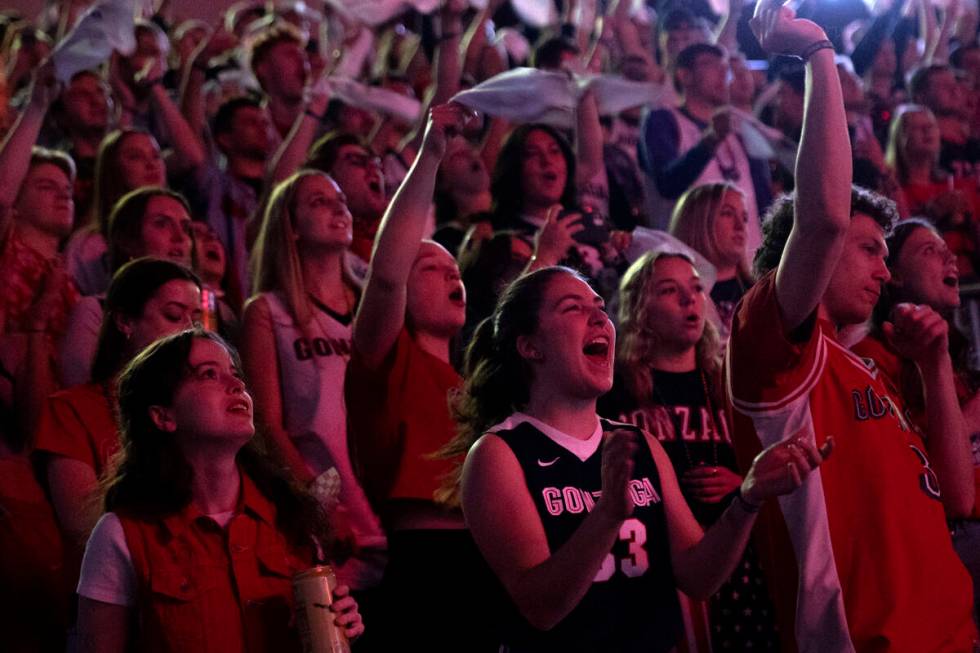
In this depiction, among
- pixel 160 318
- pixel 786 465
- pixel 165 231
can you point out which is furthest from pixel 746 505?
pixel 165 231

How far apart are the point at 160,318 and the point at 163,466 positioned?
0.72 m

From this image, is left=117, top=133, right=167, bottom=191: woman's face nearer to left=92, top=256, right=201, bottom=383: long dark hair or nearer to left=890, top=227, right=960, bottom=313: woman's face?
left=92, top=256, right=201, bottom=383: long dark hair

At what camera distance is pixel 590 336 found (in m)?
2.90

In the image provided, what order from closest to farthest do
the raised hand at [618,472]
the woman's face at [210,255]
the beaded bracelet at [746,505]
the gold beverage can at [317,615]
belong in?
the raised hand at [618,472], the beaded bracelet at [746,505], the gold beverage can at [317,615], the woman's face at [210,255]

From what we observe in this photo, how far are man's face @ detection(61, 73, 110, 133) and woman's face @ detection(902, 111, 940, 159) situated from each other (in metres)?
3.91

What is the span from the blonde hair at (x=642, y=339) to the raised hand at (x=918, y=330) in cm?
81

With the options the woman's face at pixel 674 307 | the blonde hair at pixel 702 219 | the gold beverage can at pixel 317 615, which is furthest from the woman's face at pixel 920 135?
the gold beverage can at pixel 317 615

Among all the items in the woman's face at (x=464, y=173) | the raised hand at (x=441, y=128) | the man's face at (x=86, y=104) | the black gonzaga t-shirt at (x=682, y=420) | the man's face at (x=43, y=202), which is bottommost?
the black gonzaga t-shirt at (x=682, y=420)

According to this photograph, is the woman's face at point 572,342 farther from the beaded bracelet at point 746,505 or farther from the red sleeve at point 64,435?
the red sleeve at point 64,435

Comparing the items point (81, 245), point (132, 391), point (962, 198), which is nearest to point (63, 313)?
point (81, 245)

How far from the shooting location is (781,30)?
9.00 ft

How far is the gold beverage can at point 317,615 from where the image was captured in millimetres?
2576

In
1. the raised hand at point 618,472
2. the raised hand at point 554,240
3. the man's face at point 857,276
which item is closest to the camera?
the raised hand at point 618,472

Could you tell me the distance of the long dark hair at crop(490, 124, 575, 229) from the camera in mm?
5070
